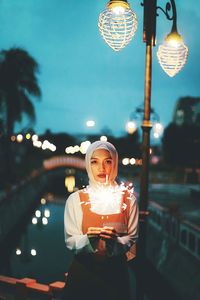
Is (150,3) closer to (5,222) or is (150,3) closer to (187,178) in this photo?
(5,222)

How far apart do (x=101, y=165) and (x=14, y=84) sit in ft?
79.5

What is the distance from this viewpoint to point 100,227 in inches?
150

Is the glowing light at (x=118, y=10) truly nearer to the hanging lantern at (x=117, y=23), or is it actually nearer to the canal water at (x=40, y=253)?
the hanging lantern at (x=117, y=23)

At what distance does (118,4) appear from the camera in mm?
4441

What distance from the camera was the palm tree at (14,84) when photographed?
26484 millimetres

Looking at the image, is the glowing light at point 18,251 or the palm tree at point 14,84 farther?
the palm tree at point 14,84

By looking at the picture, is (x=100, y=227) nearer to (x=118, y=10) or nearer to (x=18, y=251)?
(x=118, y=10)

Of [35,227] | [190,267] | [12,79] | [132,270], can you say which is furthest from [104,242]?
[12,79]

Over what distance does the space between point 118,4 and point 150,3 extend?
593 millimetres

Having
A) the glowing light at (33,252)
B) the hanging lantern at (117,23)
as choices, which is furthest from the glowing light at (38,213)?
the hanging lantern at (117,23)

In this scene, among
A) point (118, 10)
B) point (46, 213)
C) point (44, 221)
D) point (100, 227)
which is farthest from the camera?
point (46, 213)

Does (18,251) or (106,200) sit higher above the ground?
(106,200)

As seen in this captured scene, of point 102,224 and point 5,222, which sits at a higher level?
point 102,224

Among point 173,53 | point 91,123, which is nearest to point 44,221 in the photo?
point 91,123
